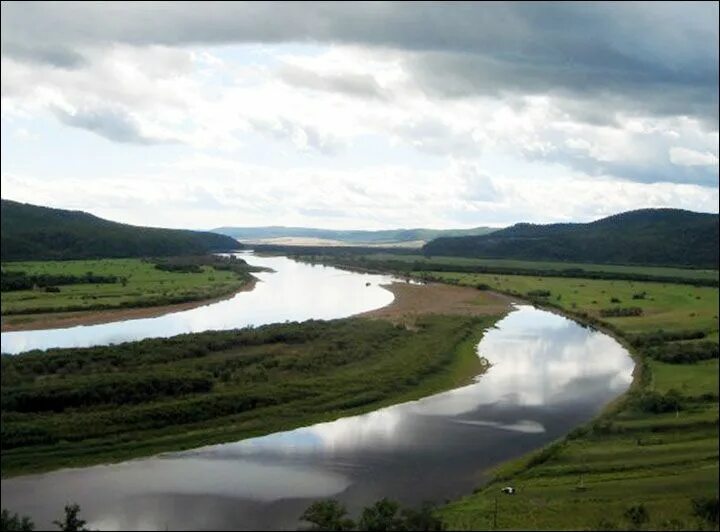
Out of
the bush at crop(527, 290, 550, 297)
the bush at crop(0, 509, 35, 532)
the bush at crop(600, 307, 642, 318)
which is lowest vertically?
the bush at crop(0, 509, 35, 532)

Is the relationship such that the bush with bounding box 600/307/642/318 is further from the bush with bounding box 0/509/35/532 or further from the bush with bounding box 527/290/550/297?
the bush with bounding box 527/290/550/297

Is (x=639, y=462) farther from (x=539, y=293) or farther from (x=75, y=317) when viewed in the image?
(x=539, y=293)

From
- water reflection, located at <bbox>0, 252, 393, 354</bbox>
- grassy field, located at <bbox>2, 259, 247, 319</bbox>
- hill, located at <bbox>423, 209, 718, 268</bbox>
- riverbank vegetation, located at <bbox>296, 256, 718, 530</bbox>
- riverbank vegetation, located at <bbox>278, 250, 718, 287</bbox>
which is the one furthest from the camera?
grassy field, located at <bbox>2, 259, 247, 319</bbox>

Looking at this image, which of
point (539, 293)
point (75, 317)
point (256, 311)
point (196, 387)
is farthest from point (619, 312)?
point (256, 311)

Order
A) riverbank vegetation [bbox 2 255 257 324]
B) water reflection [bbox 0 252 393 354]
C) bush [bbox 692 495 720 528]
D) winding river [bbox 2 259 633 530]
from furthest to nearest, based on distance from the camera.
Answer: riverbank vegetation [bbox 2 255 257 324] → water reflection [bbox 0 252 393 354] → winding river [bbox 2 259 633 530] → bush [bbox 692 495 720 528]

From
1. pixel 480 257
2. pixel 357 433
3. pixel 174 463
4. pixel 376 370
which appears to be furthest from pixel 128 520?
pixel 480 257

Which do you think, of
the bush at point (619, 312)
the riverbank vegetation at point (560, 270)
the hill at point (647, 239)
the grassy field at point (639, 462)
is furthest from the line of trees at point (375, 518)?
the bush at point (619, 312)

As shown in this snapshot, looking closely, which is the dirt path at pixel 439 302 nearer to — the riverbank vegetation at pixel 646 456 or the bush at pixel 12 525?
the riverbank vegetation at pixel 646 456

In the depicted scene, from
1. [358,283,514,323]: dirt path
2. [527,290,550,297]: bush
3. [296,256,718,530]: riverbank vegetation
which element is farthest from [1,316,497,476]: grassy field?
[527,290,550,297]: bush
